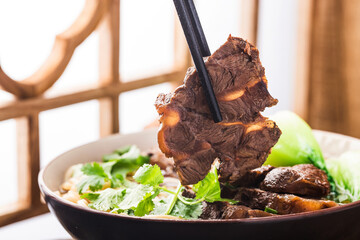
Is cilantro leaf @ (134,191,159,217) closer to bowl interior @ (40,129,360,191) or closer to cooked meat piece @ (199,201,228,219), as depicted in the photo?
cooked meat piece @ (199,201,228,219)

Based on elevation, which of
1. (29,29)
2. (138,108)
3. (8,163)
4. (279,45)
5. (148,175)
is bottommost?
(8,163)

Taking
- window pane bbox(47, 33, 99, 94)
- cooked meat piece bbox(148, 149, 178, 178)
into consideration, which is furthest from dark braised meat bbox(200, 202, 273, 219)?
window pane bbox(47, 33, 99, 94)

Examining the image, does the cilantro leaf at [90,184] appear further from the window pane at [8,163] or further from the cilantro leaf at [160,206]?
the window pane at [8,163]

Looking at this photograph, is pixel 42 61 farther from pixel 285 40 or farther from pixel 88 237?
pixel 285 40

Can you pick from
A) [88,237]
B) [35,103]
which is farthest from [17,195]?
[88,237]

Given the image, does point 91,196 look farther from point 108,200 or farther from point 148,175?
point 148,175


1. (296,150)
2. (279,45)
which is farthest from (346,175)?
(279,45)

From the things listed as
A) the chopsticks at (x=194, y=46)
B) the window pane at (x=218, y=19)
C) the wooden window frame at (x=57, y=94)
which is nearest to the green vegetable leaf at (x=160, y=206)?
the chopsticks at (x=194, y=46)
